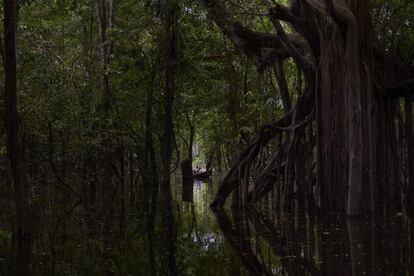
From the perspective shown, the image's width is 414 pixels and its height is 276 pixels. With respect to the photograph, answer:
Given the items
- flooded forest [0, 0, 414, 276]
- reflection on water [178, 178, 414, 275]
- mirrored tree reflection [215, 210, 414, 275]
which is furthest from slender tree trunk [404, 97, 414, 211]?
reflection on water [178, 178, 414, 275]

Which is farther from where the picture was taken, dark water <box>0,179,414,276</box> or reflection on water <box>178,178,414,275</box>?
dark water <box>0,179,414,276</box>

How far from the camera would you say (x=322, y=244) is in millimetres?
7367

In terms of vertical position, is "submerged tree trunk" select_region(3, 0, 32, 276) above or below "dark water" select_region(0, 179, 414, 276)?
above

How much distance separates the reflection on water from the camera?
5.98 m

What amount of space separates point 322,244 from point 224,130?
41.3 feet

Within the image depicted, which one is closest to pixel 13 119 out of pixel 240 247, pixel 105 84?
pixel 240 247

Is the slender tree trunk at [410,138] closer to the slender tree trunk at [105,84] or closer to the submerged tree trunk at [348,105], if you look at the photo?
the submerged tree trunk at [348,105]

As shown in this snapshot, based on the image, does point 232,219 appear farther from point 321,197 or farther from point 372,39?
point 372,39

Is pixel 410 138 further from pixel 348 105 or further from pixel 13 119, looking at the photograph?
pixel 13 119

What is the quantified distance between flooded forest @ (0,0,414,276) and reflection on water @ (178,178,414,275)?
0.03 meters

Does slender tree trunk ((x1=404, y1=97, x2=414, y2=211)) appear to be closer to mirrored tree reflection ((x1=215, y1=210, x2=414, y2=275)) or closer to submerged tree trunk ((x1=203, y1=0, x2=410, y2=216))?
submerged tree trunk ((x1=203, y1=0, x2=410, y2=216))

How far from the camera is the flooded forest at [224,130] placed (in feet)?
23.6

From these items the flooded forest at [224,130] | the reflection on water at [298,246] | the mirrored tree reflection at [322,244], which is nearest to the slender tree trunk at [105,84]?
the flooded forest at [224,130]

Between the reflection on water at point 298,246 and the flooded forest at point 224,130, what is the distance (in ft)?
0.11
